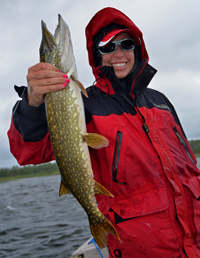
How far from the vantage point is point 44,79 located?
1.93 meters

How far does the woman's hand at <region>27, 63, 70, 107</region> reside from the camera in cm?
192

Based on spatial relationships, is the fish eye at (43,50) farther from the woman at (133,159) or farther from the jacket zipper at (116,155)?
the jacket zipper at (116,155)

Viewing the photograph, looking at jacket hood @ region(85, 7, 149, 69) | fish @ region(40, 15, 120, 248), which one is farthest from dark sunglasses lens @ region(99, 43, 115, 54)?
fish @ region(40, 15, 120, 248)

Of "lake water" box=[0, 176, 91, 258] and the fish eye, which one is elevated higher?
the fish eye

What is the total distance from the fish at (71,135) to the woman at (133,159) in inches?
5.1

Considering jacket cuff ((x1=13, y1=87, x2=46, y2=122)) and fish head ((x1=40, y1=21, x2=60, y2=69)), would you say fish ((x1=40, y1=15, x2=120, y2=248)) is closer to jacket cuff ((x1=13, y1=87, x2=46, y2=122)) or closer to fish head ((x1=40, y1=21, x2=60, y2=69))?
fish head ((x1=40, y1=21, x2=60, y2=69))

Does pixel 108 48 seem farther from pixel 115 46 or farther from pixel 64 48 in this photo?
pixel 64 48

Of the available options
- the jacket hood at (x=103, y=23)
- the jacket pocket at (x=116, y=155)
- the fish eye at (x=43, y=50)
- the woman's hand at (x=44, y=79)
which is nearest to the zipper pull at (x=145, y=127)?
the jacket pocket at (x=116, y=155)

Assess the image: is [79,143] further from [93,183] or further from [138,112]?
[138,112]

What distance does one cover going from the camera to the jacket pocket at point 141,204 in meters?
2.05

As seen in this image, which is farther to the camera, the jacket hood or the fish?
the jacket hood

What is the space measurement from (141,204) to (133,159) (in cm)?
40

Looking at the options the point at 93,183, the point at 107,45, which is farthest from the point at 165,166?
the point at 107,45

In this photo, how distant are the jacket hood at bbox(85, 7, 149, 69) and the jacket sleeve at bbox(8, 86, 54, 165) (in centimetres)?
115
